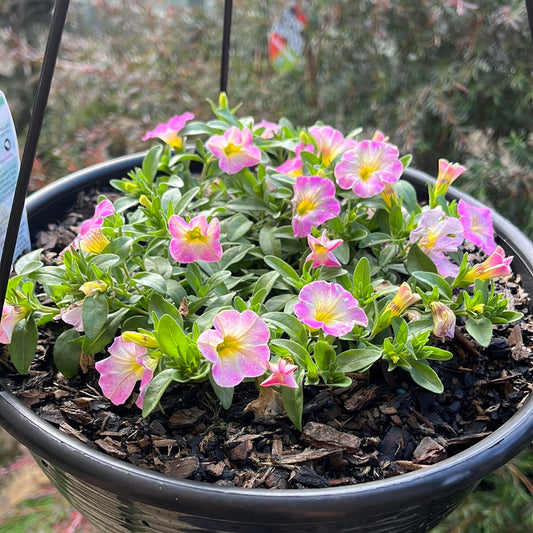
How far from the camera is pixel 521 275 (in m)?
0.86

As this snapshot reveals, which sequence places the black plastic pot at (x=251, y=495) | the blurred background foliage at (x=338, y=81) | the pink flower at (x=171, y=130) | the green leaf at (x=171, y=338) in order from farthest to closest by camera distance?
the blurred background foliage at (x=338, y=81) → the pink flower at (x=171, y=130) → the green leaf at (x=171, y=338) → the black plastic pot at (x=251, y=495)

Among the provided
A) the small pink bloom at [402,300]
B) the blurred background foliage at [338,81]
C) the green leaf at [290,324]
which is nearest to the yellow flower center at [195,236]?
the green leaf at [290,324]

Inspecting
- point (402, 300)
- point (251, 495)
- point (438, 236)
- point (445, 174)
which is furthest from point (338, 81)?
point (251, 495)

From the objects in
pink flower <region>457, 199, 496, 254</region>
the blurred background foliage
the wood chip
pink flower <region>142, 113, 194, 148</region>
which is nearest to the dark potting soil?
the wood chip

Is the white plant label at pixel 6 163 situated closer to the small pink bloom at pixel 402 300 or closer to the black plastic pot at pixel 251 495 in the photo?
the black plastic pot at pixel 251 495

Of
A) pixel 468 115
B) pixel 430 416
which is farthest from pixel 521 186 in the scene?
pixel 430 416

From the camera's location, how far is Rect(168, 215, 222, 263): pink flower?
69 centimetres

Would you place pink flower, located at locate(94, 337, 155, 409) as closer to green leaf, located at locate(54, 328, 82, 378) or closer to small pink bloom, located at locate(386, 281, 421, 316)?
green leaf, located at locate(54, 328, 82, 378)

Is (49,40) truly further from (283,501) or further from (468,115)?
(468,115)

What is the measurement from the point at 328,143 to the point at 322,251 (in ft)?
0.73

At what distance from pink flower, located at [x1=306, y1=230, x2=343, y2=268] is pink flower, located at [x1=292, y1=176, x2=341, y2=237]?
0.16ft

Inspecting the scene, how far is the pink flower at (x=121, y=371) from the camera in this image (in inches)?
25.4

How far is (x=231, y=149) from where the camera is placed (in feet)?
2.75

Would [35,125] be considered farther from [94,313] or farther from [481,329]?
[481,329]
